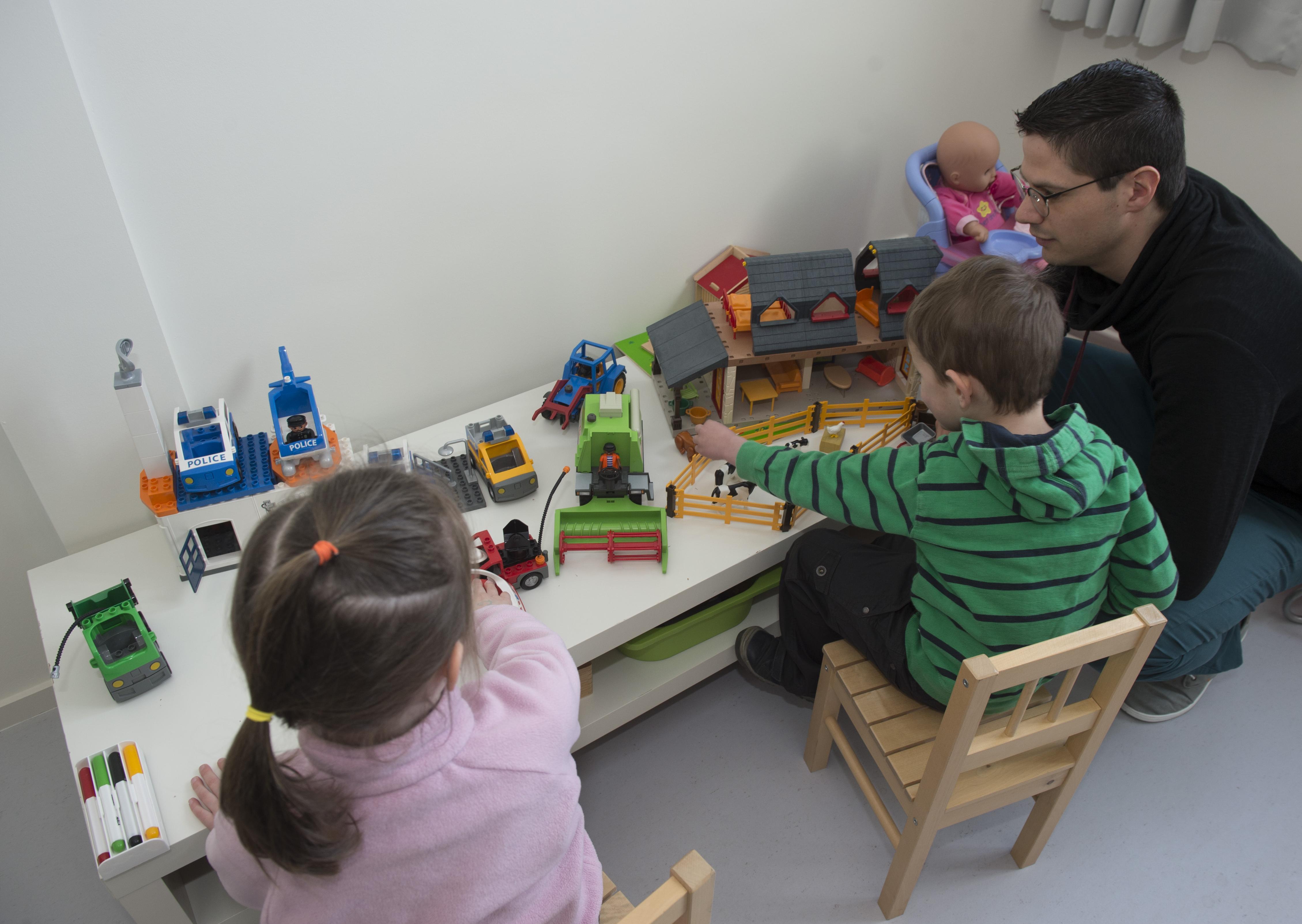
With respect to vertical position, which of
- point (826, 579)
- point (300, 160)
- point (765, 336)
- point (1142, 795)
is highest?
point (300, 160)

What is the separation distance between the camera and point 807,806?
1.56m

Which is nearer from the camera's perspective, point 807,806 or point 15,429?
point 15,429

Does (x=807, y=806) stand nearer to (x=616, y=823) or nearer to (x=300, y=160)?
(x=616, y=823)

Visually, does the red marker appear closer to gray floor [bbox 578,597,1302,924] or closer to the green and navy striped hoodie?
gray floor [bbox 578,597,1302,924]

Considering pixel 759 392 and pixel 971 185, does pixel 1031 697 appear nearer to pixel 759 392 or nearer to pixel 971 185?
pixel 759 392

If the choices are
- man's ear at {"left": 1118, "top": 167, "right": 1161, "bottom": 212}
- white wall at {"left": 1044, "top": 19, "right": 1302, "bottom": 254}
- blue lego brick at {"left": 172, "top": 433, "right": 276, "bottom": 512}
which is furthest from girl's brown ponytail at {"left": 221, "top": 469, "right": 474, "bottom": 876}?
white wall at {"left": 1044, "top": 19, "right": 1302, "bottom": 254}

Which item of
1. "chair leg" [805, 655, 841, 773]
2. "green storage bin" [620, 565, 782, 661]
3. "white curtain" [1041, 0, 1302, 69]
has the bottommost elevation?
"chair leg" [805, 655, 841, 773]

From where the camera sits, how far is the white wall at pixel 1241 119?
6.38 feet

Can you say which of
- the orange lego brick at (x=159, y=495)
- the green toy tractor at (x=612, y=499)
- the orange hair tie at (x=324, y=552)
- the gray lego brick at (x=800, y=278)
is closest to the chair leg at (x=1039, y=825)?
the green toy tractor at (x=612, y=499)

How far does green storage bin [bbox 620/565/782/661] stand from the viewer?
151 centimetres

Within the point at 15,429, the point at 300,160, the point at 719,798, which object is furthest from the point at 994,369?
the point at 15,429

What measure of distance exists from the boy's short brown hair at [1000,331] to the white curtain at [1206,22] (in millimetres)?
1278

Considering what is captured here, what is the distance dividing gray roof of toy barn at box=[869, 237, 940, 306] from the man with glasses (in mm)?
220

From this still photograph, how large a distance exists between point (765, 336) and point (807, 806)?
3.07ft
